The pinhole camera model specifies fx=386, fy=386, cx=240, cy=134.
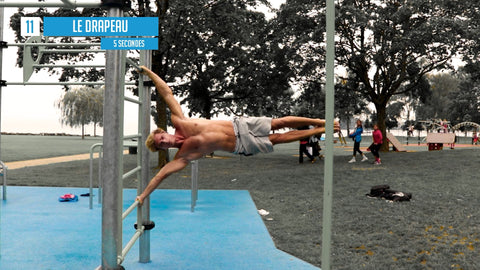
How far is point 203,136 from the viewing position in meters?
3.58

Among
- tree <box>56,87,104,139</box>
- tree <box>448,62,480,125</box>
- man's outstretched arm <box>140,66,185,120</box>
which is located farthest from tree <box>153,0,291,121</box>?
tree <box>448,62,480,125</box>

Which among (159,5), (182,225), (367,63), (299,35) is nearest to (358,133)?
(299,35)

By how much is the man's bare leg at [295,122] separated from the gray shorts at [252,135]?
8cm

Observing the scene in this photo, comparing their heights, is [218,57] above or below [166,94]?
above

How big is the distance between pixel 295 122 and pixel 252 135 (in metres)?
0.44

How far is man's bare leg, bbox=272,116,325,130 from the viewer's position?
3260 mm

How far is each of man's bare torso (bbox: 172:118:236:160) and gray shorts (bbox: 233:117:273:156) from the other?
0.19 feet

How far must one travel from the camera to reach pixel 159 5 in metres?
13.5

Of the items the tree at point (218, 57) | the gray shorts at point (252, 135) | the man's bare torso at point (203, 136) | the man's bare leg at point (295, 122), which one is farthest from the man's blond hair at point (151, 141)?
the tree at point (218, 57)

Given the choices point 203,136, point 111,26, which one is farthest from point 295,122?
point 111,26

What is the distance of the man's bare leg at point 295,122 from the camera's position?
3260 mm

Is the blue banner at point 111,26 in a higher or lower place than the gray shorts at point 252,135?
higher

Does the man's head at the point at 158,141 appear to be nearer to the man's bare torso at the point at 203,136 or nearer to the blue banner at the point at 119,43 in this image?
the man's bare torso at the point at 203,136

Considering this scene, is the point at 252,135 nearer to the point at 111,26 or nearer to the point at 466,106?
the point at 111,26
